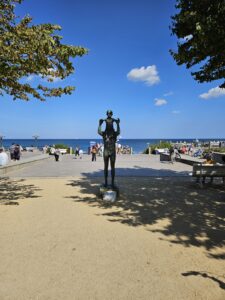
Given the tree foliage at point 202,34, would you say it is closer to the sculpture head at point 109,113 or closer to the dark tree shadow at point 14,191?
the sculpture head at point 109,113

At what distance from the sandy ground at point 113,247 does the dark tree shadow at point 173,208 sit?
2cm

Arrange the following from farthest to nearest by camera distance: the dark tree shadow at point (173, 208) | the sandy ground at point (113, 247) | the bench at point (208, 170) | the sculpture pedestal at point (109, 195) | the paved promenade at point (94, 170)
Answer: the paved promenade at point (94, 170), the bench at point (208, 170), the sculpture pedestal at point (109, 195), the dark tree shadow at point (173, 208), the sandy ground at point (113, 247)

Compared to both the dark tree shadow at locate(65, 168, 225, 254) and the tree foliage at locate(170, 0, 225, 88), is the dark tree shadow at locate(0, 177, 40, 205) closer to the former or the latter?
the dark tree shadow at locate(65, 168, 225, 254)

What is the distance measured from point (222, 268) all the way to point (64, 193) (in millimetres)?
6732

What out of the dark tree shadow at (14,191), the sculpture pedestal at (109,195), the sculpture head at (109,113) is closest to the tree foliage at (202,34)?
the sculpture head at (109,113)

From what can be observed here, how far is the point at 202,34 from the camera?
7.18 metres

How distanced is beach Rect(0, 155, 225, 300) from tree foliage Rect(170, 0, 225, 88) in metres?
4.12

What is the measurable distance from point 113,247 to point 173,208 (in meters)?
3.22

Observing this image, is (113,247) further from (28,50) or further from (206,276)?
(28,50)

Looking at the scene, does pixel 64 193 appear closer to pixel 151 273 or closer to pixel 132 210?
pixel 132 210

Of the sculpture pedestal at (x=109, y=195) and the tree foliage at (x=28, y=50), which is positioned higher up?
→ the tree foliage at (x=28, y=50)

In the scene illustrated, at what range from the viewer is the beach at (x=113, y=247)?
383 cm

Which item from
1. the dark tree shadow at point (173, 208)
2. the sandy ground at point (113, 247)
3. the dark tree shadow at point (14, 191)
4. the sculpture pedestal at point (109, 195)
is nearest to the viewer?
the sandy ground at point (113, 247)

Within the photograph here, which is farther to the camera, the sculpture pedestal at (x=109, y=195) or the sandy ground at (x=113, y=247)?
the sculpture pedestal at (x=109, y=195)
